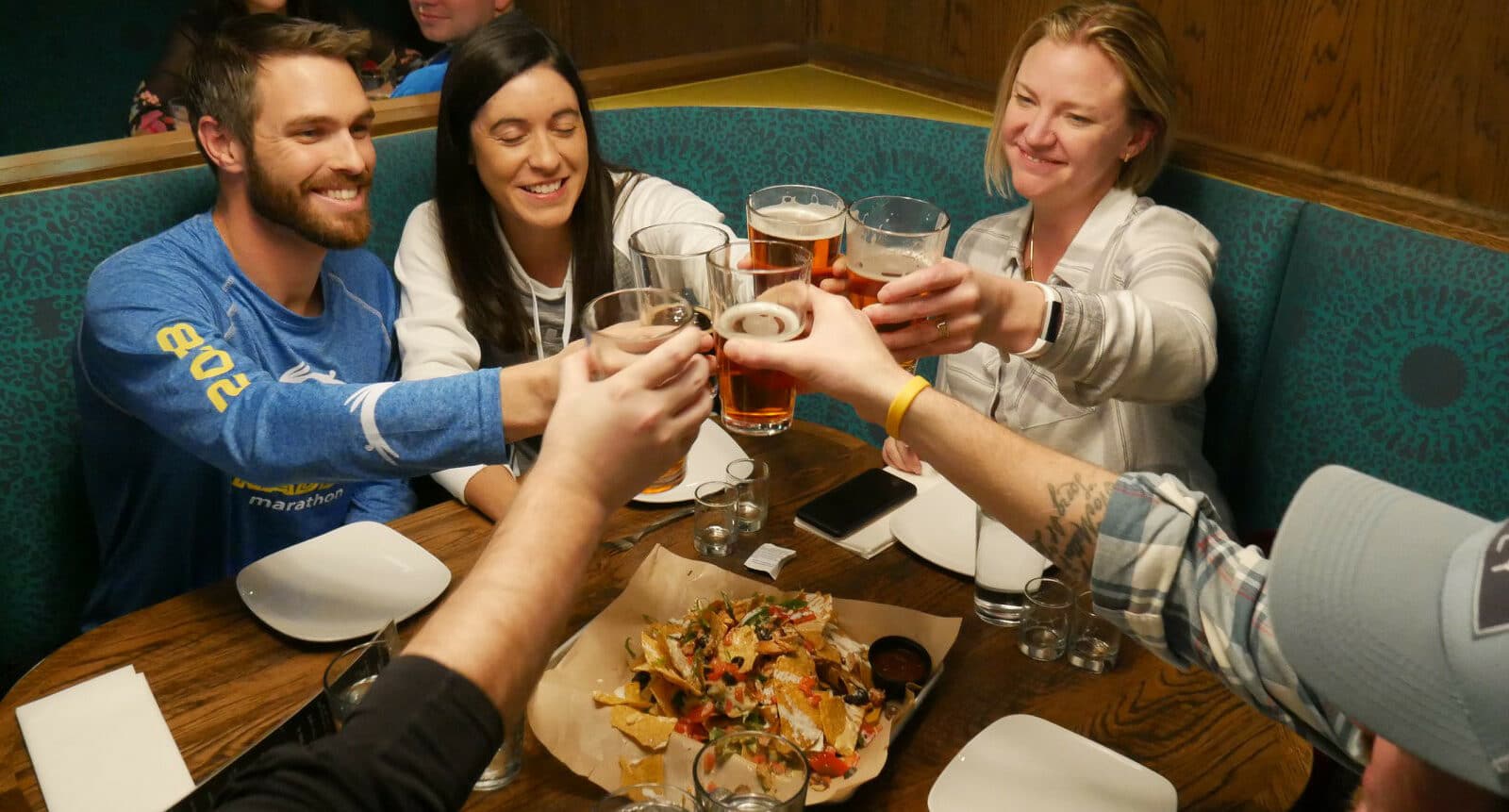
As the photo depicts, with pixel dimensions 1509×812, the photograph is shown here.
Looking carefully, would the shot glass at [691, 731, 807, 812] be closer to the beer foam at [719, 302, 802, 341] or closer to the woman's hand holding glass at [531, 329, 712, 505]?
the woman's hand holding glass at [531, 329, 712, 505]

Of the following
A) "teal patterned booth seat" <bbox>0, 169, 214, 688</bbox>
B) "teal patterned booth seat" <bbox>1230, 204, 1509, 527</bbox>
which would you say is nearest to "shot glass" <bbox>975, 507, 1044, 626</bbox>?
"teal patterned booth seat" <bbox>1230, 204, 1509, 527</bbox>

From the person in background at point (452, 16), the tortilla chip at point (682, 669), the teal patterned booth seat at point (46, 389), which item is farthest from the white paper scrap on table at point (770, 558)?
the person in background at point (452, 16)

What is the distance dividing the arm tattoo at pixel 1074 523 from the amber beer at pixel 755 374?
0.34 metres

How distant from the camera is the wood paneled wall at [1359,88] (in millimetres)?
2164

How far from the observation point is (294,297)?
214cm

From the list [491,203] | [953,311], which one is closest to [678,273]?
[953,311]

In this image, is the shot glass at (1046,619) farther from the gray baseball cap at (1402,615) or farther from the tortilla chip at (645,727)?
the gray baseball cap at (1402,615)

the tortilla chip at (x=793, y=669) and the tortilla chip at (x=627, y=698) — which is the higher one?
the tortilla chip at (x=793, y=669)

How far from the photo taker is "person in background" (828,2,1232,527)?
A: 1954 mm

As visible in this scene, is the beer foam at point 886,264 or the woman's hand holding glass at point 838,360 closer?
the woman's hand holding glass at point 838,360

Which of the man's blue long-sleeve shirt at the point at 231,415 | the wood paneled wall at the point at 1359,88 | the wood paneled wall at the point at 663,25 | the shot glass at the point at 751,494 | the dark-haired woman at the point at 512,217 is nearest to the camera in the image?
the man's blue long-sleeve shirt at the point at 231,415

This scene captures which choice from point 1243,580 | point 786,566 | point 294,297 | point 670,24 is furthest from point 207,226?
point 670,24

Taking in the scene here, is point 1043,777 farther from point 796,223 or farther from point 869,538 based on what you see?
point 796,223

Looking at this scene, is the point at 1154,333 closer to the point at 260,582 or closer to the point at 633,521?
the point at 633,521
